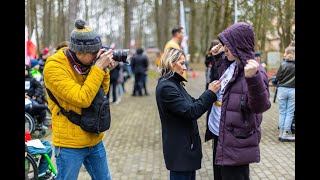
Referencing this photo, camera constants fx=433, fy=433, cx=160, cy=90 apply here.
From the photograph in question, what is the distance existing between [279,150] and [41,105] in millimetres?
4584

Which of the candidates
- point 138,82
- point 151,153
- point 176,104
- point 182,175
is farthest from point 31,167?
point 138,82

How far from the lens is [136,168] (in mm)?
6223

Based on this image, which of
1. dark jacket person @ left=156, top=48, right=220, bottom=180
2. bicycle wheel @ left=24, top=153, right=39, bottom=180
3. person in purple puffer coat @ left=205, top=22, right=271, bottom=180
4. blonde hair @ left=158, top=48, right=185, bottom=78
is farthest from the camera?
bicycle wheel @ left=24, top=153, right=39, bottom=180

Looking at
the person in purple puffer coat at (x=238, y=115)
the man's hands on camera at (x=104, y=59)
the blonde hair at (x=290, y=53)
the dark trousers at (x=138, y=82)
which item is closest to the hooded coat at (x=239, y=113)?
the person in purple puffer coat at (x=238, y=115)

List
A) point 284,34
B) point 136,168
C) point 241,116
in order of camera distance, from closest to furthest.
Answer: point 241,116 < point 136,168 < point 284,34

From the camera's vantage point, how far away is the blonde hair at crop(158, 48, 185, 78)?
146 inches

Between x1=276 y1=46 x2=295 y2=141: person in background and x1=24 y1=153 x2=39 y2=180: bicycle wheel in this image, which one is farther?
x1=276 y1=46 x2=295 y2=141: person in background

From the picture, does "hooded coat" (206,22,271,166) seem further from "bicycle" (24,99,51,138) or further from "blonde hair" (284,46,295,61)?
"bicycle" (24,99,51,138)

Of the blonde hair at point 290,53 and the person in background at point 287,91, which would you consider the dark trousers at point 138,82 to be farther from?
the blonde hair at point 290,53

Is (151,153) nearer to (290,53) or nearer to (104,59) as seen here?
(290,53)

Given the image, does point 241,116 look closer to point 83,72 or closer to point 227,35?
point 227,35

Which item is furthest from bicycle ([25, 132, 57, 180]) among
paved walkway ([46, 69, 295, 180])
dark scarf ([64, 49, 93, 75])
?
dark scarf ([64, 49, 93, 75])

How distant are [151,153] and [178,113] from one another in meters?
3.76
